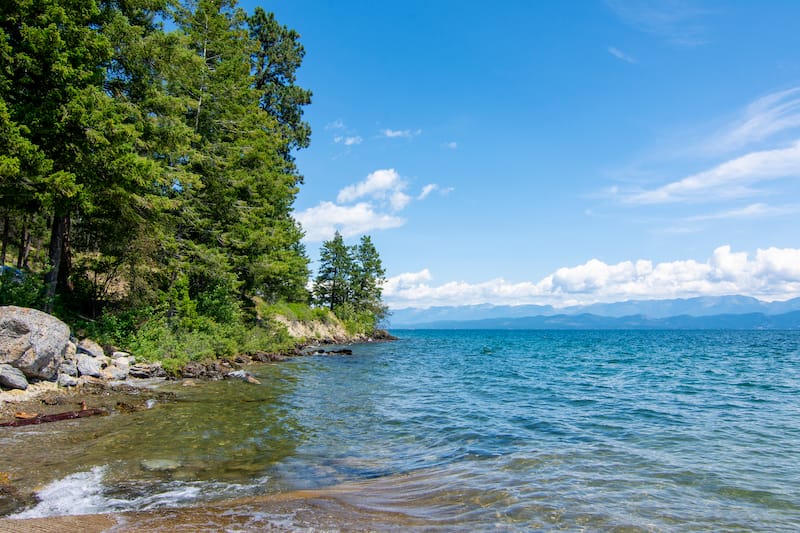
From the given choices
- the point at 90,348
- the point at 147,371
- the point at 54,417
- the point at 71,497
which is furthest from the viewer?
the point at 147,371

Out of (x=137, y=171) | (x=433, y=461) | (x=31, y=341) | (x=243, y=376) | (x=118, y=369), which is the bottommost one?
(x=433, y=461)

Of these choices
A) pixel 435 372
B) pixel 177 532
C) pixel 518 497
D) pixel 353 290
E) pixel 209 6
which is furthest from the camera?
pixel 353 290

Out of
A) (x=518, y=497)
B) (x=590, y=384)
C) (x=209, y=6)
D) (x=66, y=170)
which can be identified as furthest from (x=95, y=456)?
(x=209, y=6)

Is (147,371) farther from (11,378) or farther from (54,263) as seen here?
(11,378)

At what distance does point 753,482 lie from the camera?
30.7 feet

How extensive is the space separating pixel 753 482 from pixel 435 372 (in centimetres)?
2435

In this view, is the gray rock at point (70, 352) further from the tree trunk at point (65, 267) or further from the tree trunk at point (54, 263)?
the tree trunk at point (65, 267)

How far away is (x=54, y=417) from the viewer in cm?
1201

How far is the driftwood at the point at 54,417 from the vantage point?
1123 cm

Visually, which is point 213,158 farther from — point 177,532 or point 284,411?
point 177,532

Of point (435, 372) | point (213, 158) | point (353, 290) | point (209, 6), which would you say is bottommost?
point (435, 372)

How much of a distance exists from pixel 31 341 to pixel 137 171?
23.3 ft

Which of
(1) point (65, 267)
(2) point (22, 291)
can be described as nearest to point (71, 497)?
(2) point (22, 291)

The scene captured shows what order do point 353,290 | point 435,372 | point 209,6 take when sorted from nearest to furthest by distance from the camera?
point 209,6 → point 435,372 → point 353,290
